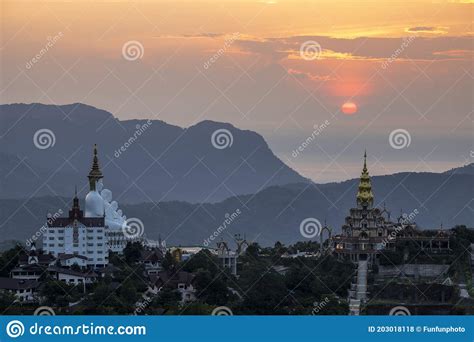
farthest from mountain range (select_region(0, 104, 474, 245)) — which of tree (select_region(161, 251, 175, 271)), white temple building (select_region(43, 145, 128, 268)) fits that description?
tree (select_region(161, 251, 175, 271))

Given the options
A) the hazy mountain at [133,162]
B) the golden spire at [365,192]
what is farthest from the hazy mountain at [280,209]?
the golden spire at [365,192]

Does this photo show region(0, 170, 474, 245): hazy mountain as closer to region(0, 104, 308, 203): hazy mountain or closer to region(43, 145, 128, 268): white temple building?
region(0, 104, 308, 203): hazy mountain

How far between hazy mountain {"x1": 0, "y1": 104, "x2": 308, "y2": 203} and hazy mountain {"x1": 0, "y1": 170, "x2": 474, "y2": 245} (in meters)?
2.94

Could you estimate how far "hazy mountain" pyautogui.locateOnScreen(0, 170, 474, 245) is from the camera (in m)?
70.8

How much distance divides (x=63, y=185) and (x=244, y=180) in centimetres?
964

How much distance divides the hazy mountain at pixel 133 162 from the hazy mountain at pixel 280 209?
2.94 meters

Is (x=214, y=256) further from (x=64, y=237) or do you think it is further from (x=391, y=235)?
(x=391, y=235)

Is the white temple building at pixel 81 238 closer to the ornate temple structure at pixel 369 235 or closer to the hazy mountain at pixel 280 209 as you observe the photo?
the ornate temple structure at pixel 369 235

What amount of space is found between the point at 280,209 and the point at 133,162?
17010mm

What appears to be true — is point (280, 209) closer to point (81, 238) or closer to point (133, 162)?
point (133, 162)

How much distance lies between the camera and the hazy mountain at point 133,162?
81.9 m

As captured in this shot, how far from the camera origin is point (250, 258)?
43.8 metres

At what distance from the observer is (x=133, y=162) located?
9338 centimetres

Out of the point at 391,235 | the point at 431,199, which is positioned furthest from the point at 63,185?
the point at 391,235
